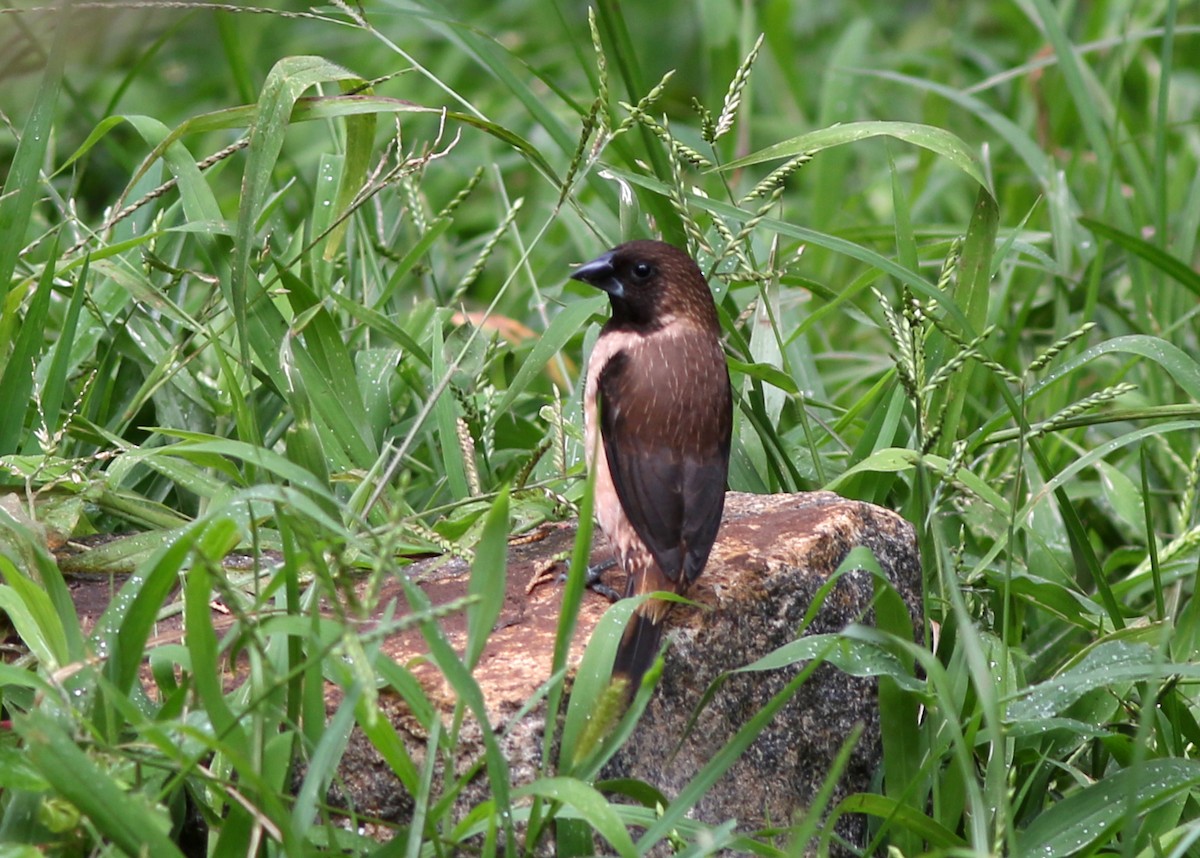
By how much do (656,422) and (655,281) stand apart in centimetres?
42

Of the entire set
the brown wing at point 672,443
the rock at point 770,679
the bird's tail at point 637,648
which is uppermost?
the brown wing at point 672,443

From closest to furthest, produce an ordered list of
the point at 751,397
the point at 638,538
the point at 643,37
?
1. the point at 638,538
2. the point at 751,397
3. the point at 643,37

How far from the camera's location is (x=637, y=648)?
2.57 meters

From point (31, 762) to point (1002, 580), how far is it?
1.93 meters

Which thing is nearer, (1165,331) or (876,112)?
(1165,331)

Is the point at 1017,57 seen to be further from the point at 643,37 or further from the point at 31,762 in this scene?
the point at 31,762

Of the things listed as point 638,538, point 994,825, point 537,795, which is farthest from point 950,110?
point 537,795

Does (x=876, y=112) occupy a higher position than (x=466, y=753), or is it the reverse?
(x=876, y=112)

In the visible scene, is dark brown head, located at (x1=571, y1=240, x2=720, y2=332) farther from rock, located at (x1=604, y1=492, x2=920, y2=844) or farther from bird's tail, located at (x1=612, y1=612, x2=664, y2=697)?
bird's tail, located at (x1=612, y1=612, x2=664, y2=697)

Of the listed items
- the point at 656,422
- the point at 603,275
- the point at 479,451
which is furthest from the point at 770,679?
the point at 603,275

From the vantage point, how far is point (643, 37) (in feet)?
25.9

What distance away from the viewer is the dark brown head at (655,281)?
11.3 ft

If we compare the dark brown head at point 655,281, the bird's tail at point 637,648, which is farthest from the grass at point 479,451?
the bird's tail at point 637,648

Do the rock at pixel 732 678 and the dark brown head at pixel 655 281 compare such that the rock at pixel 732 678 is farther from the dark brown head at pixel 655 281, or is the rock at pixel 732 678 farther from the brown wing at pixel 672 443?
the dark brown head at pixel 655 281
